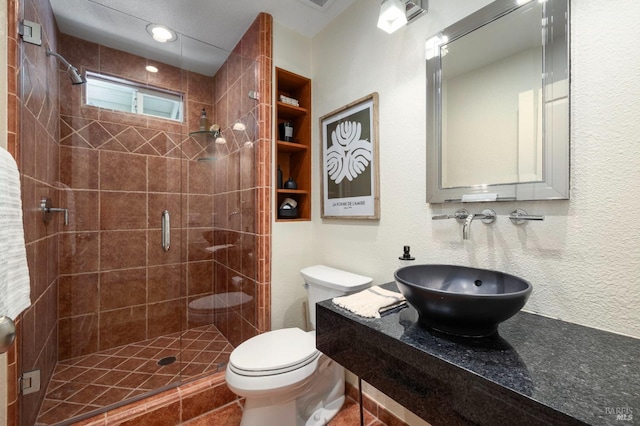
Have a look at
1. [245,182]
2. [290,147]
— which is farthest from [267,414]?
[290,147]

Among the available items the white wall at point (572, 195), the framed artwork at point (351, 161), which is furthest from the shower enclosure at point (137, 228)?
the white wall at point (572, 195)

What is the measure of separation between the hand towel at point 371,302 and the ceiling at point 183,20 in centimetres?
181

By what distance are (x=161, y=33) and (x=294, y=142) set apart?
1.31 meters

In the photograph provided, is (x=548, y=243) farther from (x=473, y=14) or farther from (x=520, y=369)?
(x=473, y=14)

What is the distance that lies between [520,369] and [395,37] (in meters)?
1.58

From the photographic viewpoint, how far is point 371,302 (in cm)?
100

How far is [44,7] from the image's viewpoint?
5.06 feet

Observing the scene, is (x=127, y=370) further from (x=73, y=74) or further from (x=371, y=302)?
(x=73, y=74)

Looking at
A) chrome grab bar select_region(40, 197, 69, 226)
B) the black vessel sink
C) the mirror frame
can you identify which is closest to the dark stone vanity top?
the black vessel sink

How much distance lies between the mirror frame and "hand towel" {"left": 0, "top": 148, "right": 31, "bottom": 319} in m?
1.51

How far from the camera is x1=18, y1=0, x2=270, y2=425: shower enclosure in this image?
1567 millimetres

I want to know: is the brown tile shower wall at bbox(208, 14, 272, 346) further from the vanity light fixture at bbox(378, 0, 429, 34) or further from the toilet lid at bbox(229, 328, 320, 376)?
the vanity light fixture at bbox(378, 0, 429, 34)

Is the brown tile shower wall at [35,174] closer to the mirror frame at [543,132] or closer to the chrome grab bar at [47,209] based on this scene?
the chrome grab bar at [47,209]

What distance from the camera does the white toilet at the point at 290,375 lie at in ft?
3.84
